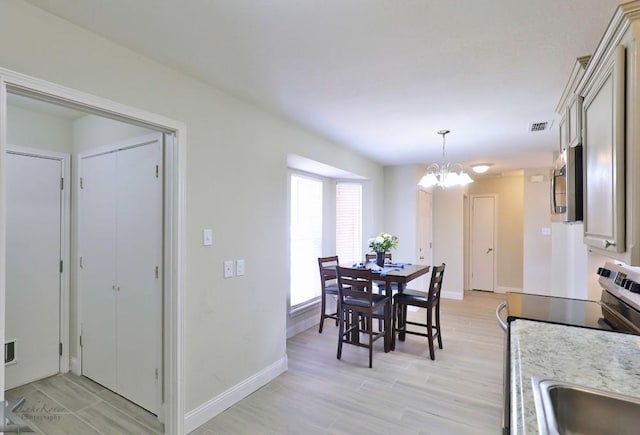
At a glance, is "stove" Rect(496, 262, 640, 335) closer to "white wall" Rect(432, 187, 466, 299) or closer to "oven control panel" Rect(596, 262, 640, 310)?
"oven control panel" Rect(596, 262, 640, 310)

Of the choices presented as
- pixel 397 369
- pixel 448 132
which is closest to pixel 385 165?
pixel 448 132

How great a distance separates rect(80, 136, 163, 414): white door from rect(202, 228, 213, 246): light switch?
310 millimetres

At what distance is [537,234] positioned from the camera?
216 inches

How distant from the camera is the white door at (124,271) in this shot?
2426mm

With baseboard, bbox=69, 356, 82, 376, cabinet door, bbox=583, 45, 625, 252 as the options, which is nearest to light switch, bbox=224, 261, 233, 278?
baseboard, bbox=69, 356, 82, 376

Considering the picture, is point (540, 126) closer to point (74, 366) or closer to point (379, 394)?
point (379, 394)

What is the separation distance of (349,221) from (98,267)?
3426 mm

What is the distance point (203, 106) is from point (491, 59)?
193cm

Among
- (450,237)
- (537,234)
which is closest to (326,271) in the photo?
(450,237)

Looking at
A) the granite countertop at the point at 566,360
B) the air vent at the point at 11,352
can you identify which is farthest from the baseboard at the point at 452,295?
the air vent at the point at 11,352

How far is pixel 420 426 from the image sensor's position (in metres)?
2.32

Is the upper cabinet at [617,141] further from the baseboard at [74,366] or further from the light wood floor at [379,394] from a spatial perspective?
the baseboard at [74,366]

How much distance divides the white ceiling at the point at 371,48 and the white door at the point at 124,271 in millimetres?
846

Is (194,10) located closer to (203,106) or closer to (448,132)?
(203,106)
